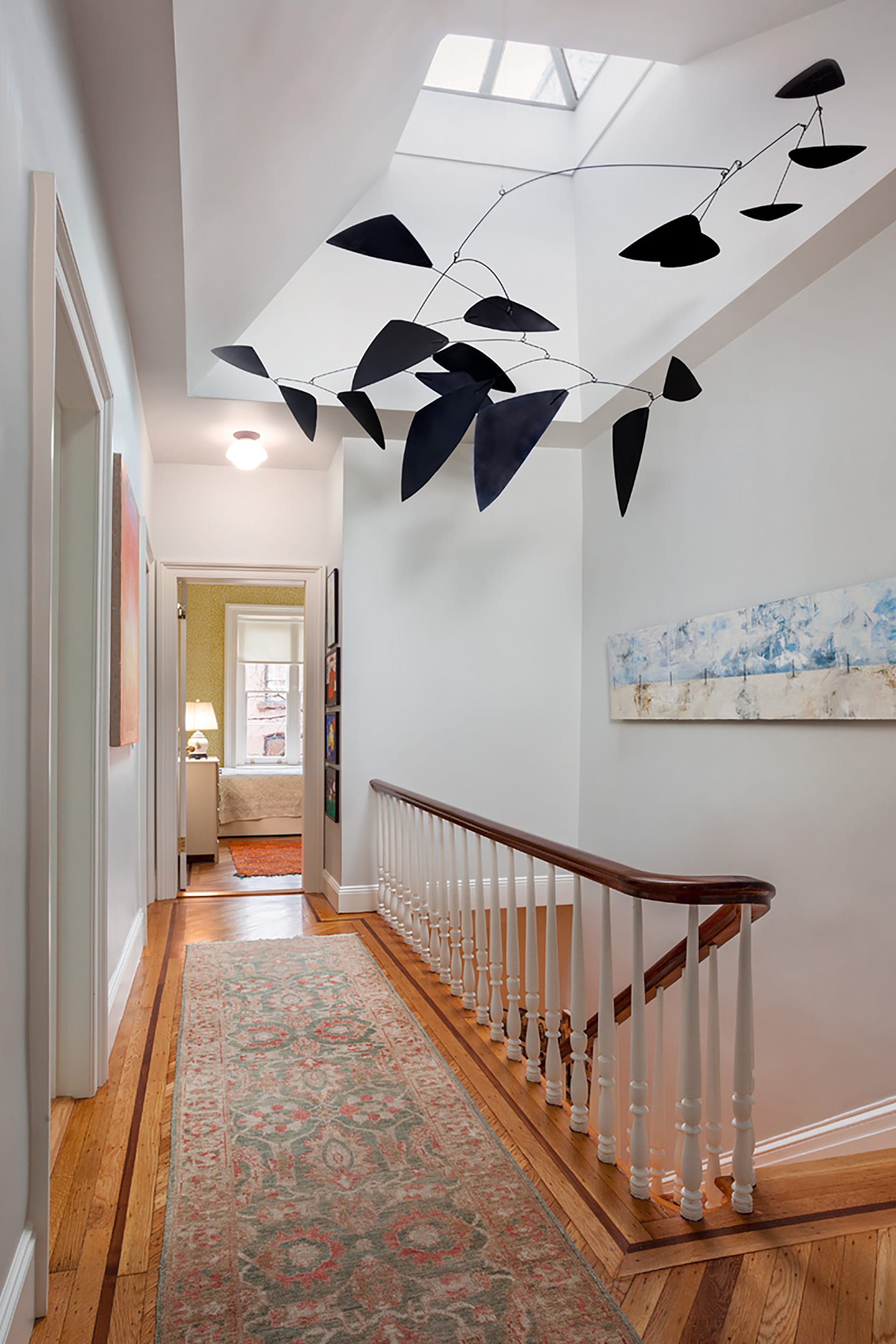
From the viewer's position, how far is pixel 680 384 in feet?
12.8

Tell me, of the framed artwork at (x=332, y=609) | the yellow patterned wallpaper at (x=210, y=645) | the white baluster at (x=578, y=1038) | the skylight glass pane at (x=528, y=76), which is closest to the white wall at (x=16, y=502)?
the white baluster at (x=578, y=1038)

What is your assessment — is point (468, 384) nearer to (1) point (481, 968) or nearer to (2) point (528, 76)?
(2) point (528, 76)

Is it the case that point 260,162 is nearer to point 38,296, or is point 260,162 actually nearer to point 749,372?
point 38,296

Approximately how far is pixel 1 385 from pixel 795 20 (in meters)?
3.09

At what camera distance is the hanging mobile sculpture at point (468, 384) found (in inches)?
140

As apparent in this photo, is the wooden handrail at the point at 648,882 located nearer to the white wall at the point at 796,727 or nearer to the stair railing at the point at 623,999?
the stair railing at the point at 623,999

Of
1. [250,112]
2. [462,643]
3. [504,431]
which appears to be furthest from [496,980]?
[250,112]

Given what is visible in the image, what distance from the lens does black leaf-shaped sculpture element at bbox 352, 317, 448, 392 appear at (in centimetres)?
406

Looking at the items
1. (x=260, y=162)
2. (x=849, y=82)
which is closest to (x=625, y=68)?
(x=849, y=82)

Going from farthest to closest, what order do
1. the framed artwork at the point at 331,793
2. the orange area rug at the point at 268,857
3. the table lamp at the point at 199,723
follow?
1. the table lamp at the point at 199,723
2. the orange area rug at the point at 268,857
3. the framed artwork at the point at 331,793

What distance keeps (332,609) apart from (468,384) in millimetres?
1737

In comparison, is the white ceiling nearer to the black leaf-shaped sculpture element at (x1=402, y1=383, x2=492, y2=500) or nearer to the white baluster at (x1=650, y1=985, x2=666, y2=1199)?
the black leaf-shaped sculpture element at (x1=402, y1=383, x2=492, y2=500)

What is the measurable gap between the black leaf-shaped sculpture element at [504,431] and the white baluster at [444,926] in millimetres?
1506

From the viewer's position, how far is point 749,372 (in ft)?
12.4
